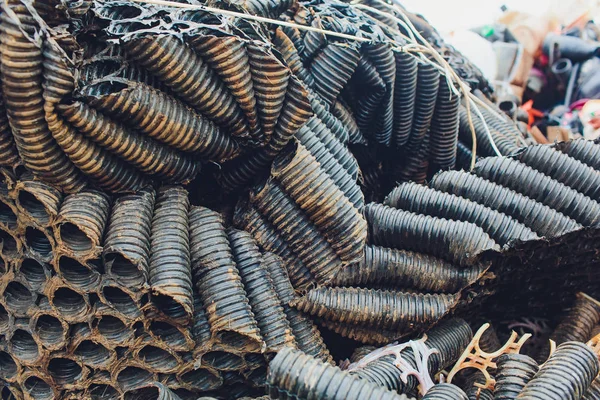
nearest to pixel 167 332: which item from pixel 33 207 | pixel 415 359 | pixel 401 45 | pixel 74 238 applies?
pixel 74 238

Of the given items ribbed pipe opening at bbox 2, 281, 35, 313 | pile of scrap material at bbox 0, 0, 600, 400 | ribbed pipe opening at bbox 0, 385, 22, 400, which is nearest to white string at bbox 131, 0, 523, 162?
pile of scrap material at bbox 0, 0, 600, 400

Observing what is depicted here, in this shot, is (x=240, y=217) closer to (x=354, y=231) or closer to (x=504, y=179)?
(x=354, y=231)

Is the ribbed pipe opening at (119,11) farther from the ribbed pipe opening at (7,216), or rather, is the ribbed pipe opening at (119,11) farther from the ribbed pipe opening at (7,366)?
the ribbed pipe opening at (7,366)

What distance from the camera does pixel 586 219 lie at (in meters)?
1.56

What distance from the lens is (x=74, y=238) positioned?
1301 mm

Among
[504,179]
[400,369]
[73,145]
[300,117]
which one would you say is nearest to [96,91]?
[73,145]

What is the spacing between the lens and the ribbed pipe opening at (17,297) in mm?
1380

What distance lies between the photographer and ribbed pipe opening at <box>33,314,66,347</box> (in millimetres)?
1349

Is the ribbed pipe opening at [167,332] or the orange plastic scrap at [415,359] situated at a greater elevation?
the orange plastic scrap at [415,359]

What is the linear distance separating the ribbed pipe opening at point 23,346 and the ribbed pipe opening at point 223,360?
405 mm

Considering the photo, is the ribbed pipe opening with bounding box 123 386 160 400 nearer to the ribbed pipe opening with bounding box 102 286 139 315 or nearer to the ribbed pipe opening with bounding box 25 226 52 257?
the ribbed pipe opening with bounding box 102 286 139 315

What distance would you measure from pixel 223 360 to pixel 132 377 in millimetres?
→ 224

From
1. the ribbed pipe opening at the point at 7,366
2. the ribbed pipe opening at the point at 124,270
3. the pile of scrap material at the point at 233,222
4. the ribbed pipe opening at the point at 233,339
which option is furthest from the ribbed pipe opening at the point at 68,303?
the ribbed pipe opening at the point at 233,339

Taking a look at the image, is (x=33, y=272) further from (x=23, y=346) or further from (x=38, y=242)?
(x=23, y=346)
